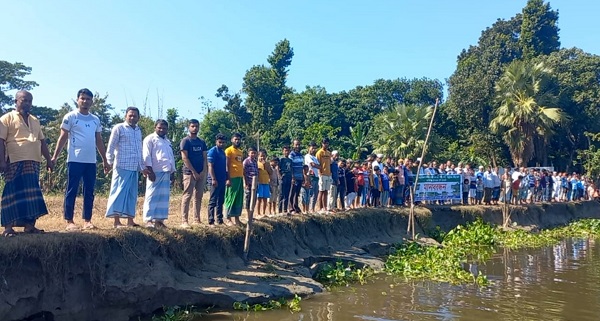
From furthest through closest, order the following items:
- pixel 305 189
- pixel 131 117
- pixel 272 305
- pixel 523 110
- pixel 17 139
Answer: pixel 523 110
pixel 305 189
pixel 272 305
pixel 131 117
pixel 17 139

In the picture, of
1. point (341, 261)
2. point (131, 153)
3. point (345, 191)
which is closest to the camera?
point (131, 153)

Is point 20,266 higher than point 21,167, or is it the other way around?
point 21,167

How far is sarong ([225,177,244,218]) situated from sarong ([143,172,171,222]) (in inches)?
60.4

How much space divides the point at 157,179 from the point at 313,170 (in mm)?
4809

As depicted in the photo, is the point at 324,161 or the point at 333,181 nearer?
the point at 324,161

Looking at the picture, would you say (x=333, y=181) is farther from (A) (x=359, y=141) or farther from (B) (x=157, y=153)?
(A) (x=359, y=141)

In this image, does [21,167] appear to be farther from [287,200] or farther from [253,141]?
[253,141]

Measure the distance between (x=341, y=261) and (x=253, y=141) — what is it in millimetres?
21378

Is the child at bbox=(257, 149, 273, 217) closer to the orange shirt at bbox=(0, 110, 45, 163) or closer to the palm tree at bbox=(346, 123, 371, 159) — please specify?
the orange shirt at bbox=(0, 110, 45, 163)

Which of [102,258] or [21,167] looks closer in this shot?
[21,167]

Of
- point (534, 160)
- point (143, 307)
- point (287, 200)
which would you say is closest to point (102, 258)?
point (143, 307)

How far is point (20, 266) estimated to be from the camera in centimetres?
612

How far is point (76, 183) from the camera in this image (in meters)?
6.92

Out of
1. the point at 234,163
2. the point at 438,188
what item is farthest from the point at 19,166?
the point at 438,188
